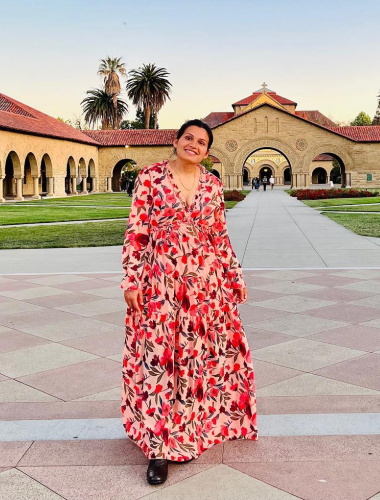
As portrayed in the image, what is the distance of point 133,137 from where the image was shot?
61.4 m

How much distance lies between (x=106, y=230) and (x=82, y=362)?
1320 centimetres

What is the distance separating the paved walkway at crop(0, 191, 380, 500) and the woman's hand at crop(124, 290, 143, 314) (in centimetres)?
83

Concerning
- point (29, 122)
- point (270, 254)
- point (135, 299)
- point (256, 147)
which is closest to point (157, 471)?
point (135, 299)

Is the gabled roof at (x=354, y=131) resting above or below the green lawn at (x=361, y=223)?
above

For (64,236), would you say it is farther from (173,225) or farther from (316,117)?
(316,117)

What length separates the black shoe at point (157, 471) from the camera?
305 centimetres

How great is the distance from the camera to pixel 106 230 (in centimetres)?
1809

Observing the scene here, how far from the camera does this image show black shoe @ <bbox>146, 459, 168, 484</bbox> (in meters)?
3.05

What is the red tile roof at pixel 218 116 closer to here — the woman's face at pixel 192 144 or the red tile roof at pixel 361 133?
the red tile roof at pixel 361 133

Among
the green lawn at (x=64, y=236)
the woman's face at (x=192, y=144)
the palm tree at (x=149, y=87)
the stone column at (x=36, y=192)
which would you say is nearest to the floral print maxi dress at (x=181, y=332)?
the woman's face at (x=192, y=144)

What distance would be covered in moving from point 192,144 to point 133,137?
59207 millimetres

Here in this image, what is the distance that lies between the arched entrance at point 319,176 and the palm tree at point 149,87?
73.8 feet

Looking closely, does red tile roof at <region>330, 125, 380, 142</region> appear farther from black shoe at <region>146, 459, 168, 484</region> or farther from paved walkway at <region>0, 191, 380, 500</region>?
black shoe at <region>146, 459, 168, 484</region>

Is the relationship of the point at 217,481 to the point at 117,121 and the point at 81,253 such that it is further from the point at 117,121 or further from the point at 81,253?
the point at 117,121
